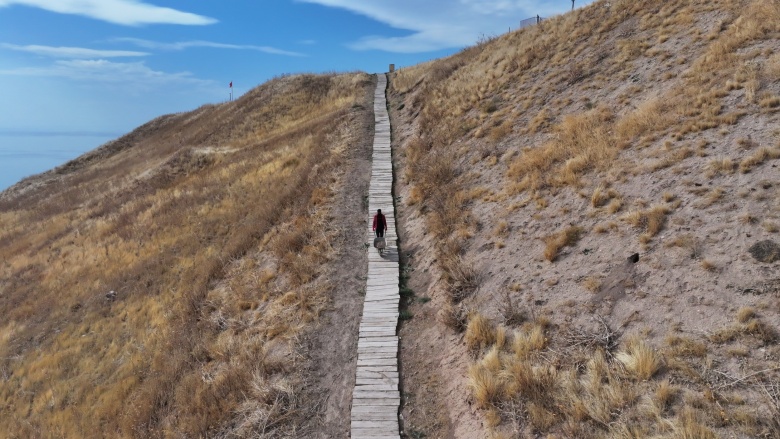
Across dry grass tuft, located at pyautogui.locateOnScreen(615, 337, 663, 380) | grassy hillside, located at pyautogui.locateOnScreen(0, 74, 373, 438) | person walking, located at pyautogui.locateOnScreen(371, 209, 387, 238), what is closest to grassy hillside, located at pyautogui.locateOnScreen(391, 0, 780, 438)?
dry grass tuft, located at pyautogui.locateOnScreen(615, 337, 663, 380)

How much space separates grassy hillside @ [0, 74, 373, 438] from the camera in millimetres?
9734

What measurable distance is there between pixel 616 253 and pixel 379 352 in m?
5.59

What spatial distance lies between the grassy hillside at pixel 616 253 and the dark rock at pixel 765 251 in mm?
97

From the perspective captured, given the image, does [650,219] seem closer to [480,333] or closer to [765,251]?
[765,251]

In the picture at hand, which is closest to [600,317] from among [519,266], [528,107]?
[519,266]

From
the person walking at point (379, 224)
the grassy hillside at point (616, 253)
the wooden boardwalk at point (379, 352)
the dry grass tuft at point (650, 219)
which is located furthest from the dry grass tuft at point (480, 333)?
the person walking at point (379, 224)

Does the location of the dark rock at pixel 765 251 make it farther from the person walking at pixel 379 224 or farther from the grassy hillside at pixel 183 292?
the person walking at pixel 379 224

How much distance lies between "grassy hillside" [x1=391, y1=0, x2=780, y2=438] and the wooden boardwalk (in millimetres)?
369

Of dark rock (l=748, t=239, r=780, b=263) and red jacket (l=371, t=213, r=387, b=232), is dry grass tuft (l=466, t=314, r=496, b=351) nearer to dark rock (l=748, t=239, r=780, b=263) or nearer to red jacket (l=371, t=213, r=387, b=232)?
dark rock (l=748, t=239, r=780, b=263)

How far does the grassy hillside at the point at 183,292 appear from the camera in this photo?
9.73m

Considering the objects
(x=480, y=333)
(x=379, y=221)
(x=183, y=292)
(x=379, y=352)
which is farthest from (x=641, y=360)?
(x=183, y=292)

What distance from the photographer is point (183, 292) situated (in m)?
15.7

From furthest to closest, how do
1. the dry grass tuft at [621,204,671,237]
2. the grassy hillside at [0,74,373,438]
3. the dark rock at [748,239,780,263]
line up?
the grassy hillside at [0,74,373,438]
the dry grass tuft at [621,204,671,237]
the dark rock at [748,239,780,263]

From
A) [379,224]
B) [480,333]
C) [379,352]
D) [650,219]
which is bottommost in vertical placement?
[379,352]
